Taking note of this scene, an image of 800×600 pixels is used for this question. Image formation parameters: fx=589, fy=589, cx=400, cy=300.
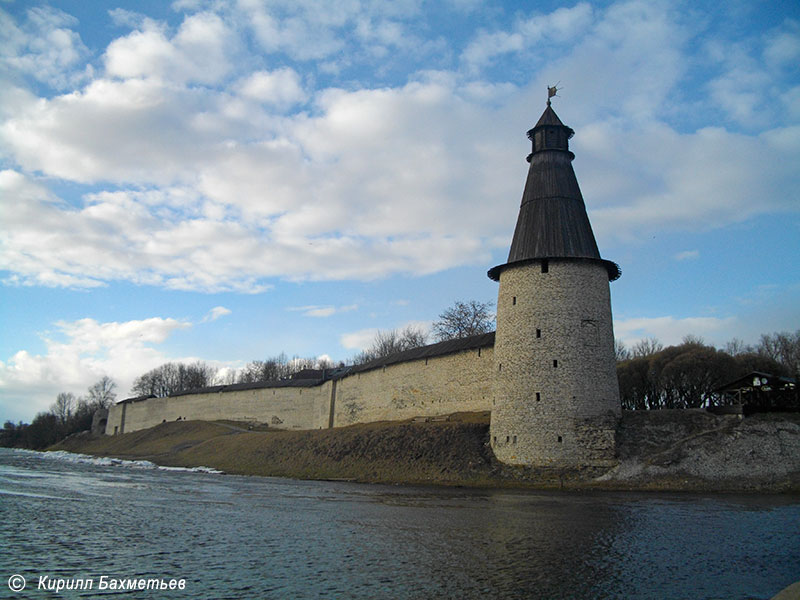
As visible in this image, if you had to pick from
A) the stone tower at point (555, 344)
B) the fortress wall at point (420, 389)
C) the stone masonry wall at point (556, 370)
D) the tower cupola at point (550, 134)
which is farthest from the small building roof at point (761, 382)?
the tower cupola at point (550, 134)

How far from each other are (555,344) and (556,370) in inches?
40.4

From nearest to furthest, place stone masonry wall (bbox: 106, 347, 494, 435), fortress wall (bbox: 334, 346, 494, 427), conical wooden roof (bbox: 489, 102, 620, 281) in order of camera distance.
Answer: conical wooden roof (bbox: 489, 102, 620, 281)
fortress wall (bbox: 334, 346, 494, 427)
stone masonry wall (bbox: 106, 347, 494, 435)

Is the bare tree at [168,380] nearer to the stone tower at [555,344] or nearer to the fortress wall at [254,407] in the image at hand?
the fortress wall at [254,407]

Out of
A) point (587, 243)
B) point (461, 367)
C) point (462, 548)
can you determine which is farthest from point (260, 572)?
point (461, 367)

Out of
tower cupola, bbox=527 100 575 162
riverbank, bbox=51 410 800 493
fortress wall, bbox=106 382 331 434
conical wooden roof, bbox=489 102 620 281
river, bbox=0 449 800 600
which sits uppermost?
tower cupola, bbox=527 100 575 162

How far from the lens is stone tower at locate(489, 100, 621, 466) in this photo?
2262 centimetres

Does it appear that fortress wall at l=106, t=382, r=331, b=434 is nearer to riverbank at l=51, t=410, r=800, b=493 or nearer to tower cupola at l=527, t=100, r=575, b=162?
riverbank at l=51, t=410, r=800, b=493

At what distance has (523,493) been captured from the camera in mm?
19562

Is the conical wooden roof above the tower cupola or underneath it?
underneath

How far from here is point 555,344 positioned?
2338 centimetres

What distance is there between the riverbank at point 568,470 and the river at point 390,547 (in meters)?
3.17

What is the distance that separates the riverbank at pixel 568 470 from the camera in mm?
20062

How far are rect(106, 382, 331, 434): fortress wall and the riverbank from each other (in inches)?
511

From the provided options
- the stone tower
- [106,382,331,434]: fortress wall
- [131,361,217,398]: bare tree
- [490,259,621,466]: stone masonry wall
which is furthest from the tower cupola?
[131,361,217,398]: bare tree
